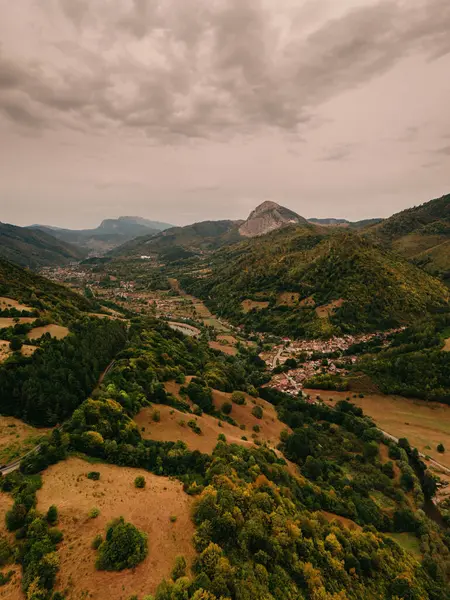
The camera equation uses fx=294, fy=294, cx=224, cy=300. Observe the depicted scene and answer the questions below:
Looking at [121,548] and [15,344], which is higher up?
[15,344]

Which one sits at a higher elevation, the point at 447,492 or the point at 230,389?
the point at 230,389

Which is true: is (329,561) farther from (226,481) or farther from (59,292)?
(59,292)

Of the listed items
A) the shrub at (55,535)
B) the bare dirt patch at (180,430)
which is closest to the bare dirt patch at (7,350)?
the bare dirt patch at (180,430)

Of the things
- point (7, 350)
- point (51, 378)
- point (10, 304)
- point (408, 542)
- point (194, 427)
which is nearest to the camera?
point (408, 542)

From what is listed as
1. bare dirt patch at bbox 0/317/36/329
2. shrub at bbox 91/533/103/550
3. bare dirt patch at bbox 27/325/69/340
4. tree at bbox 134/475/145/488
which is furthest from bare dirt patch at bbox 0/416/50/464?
bare dirt patch at bbox 0/317/36/329

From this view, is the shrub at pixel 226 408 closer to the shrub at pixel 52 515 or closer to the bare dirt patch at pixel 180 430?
the bare dirt patch at pixel 180 430

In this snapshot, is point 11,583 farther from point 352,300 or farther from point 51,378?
point 352,300

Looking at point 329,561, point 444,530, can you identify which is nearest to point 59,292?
point 329,561

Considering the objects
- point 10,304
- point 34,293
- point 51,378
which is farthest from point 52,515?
point 34,293
